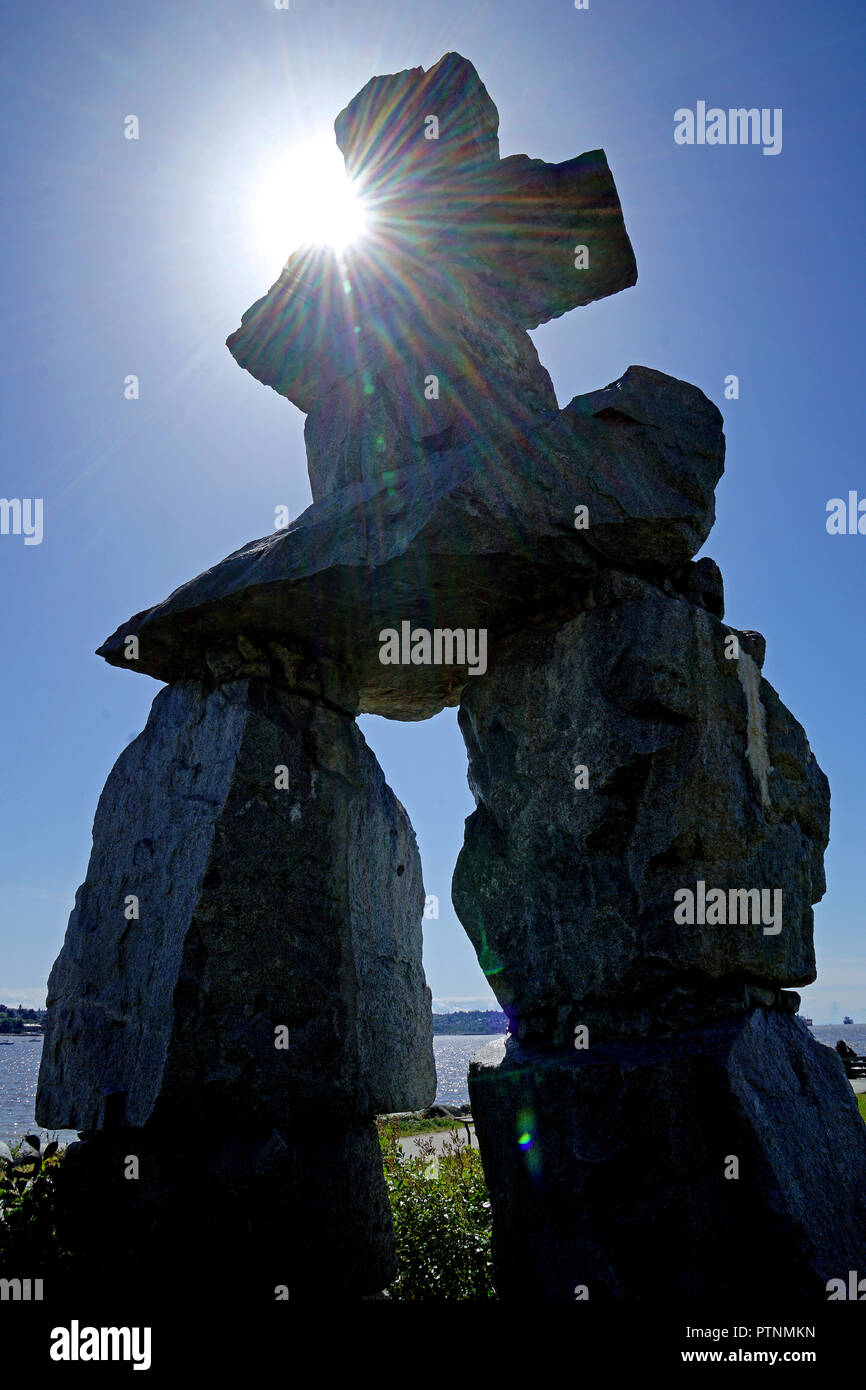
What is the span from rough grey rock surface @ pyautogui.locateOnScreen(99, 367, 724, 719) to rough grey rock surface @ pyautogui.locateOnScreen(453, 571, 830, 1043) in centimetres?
33

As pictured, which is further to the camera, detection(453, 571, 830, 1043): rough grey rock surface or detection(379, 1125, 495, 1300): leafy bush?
detection(379, 1125, 495, 1300): leafy bush

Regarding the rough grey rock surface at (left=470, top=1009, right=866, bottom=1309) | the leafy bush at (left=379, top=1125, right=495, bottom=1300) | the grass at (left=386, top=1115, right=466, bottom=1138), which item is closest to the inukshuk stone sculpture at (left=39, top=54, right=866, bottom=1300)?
the rough grey rock surface at (left=470, top=1009, right=866, bottom=1309)

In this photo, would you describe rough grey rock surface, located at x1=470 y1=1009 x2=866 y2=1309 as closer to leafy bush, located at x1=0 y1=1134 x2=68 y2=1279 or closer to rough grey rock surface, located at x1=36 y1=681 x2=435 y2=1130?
rough grey rock surface, located at x1=36 y1=681 x2=435 y2=1130

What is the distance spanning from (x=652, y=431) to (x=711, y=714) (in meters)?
1.71

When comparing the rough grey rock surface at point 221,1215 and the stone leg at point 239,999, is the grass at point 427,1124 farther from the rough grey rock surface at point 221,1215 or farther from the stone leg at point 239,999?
the rough grey rock surface at point 221,1215

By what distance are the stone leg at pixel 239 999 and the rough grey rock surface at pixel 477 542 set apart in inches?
19.2

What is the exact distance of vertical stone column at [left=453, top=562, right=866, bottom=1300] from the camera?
407 cm

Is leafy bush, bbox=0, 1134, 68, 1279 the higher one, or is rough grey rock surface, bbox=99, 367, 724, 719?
rough grey rock surface, bbox=99, 367, 724, 719

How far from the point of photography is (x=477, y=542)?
499 cm

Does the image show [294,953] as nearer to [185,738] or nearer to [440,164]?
[185,738]
